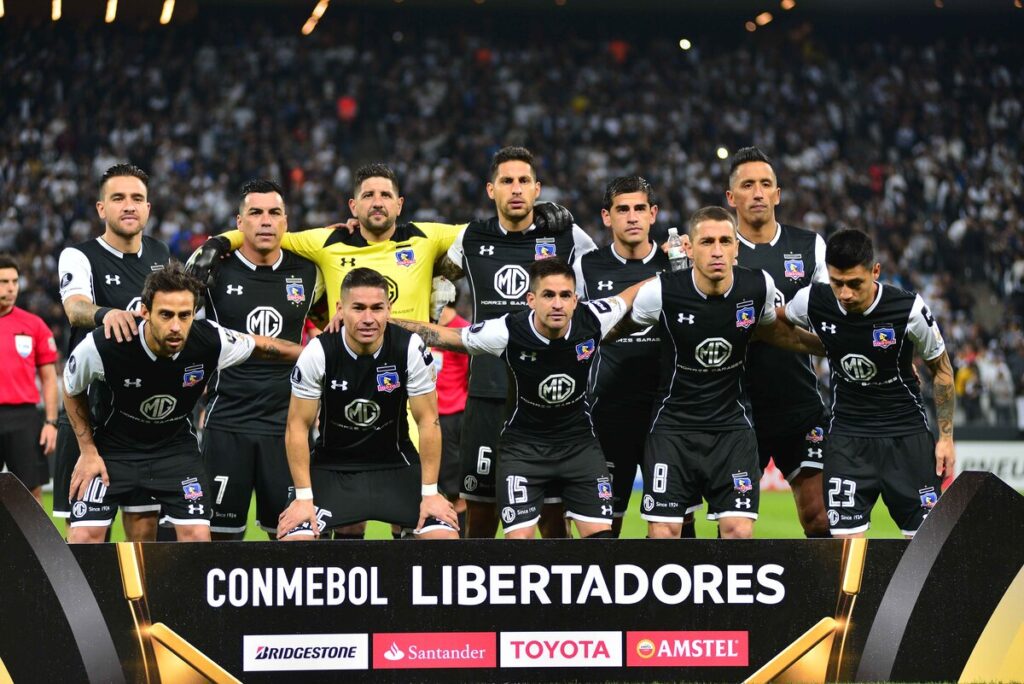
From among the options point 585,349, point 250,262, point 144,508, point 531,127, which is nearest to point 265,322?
point 250,262

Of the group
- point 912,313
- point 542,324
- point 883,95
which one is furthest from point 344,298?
point 883,95

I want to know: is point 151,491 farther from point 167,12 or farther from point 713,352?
point 167,12

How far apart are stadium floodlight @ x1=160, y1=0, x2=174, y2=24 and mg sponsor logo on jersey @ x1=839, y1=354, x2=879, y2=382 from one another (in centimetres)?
2119

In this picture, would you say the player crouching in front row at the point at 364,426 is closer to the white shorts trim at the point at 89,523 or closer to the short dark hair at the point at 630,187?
the white shorts trim at the point at 89,523

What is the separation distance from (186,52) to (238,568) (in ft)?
76.4

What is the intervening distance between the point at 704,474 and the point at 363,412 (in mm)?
1860

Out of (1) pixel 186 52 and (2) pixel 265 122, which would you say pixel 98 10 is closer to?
(1) pixel 186 52

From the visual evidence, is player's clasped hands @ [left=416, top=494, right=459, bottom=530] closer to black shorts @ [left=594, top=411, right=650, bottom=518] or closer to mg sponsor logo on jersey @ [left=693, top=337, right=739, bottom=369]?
black shorts @ [left=594, top=411, right=650, bottom=518]

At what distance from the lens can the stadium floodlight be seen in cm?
2508

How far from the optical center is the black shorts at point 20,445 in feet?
31.3

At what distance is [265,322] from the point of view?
7316mm

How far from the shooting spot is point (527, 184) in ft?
24.5

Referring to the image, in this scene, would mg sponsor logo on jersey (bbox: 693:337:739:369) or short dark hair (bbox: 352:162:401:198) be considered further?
short dark hair (bbox: 352:162:401:198)

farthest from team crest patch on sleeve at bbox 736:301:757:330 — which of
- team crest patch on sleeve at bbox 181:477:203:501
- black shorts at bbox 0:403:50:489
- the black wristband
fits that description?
black shorts at bbox 0:403:50:489
